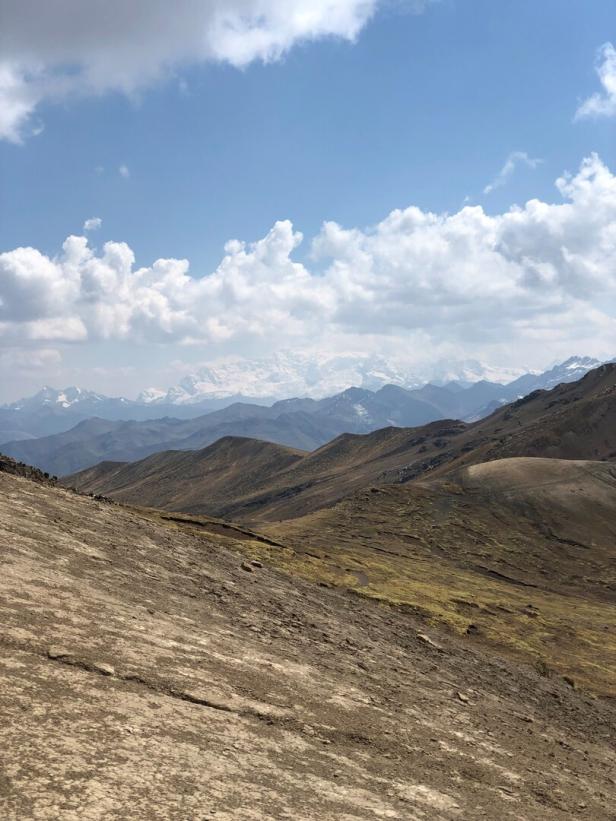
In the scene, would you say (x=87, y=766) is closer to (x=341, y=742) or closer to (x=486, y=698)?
(x=341, y=742)

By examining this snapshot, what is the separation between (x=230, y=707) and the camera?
19.4 meters

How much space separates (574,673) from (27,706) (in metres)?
53.4

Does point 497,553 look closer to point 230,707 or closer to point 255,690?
point 255,690

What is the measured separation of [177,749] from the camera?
1517 cm

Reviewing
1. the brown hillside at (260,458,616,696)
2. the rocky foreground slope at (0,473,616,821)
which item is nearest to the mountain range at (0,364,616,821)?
the rocky foreground slope at (0,473,616,821)

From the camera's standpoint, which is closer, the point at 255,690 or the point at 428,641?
the point at 255,690

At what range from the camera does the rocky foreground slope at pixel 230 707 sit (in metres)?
13.5

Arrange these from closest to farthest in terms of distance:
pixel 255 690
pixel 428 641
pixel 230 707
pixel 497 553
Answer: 1. pixel 230 707
2. pixel 255 690
3. pixel 428 641
4. pixel 497 553

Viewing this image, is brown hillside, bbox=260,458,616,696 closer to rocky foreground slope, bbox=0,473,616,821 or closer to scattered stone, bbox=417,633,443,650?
scattered stone, bbox=417,633,443,650

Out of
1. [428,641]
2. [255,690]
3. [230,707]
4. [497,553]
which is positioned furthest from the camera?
[497,553]

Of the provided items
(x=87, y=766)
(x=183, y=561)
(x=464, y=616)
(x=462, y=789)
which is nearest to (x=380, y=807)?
(x=462, y=789)

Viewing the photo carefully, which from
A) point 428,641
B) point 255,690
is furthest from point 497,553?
point 255,690

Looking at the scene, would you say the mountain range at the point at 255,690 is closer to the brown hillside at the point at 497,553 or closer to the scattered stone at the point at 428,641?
the scattered stone at the point at 428,641

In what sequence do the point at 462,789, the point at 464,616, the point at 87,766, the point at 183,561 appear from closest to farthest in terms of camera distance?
the point at 87,766 < the point at 462,789 < the point at 183,561 < the point at 464,616
